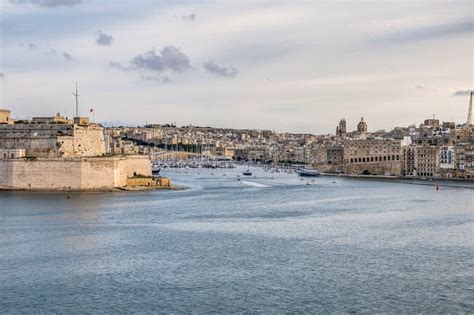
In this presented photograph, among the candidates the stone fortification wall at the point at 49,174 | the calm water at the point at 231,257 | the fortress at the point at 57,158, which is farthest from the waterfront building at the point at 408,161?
the stone fortification wall at the point at 49,174

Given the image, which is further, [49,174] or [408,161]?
[408,161]

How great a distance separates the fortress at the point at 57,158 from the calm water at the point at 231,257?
406cm

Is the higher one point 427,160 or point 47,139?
point 47,139

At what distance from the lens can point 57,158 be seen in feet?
96.5

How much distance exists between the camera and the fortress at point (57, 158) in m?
29.4

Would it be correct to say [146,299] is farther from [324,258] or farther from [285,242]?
[285,242]

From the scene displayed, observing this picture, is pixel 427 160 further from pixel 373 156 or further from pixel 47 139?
pixel 47 139

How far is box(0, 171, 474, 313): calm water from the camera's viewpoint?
36.8ft

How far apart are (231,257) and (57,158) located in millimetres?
16475

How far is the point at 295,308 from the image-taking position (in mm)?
10758

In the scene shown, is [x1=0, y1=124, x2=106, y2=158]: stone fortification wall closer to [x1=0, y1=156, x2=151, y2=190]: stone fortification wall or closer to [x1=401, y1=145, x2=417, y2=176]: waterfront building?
[x1=0, y1=156, x2=151, y2=190]: stone fortification wall

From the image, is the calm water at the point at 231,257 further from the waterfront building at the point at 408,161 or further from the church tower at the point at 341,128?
the church tower at the point at 341,128

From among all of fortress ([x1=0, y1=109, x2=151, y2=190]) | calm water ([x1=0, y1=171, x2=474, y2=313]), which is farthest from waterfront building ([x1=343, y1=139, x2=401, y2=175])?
calm water ([x1=0, y1=171, x2=474, y2=313])

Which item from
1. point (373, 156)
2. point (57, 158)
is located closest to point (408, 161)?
point (373, 156)
